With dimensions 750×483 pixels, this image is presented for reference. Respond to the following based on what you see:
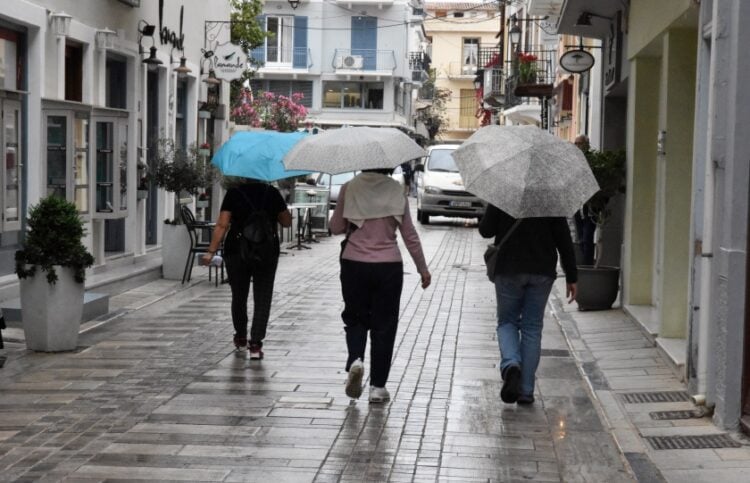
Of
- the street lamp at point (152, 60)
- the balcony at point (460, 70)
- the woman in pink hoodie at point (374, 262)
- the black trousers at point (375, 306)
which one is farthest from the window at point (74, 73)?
the balcony at point (460, 70)

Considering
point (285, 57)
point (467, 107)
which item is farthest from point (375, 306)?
point (467, 107)

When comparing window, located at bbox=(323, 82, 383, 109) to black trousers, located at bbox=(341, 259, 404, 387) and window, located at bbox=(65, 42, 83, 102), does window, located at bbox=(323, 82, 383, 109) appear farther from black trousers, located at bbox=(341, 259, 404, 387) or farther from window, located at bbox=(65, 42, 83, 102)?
black trousers, located at bbox=(341, 259, 404, 387)

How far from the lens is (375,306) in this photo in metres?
8.85

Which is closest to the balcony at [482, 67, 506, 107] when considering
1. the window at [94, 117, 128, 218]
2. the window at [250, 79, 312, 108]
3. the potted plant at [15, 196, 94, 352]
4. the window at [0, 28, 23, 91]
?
the window at [250, 79, 312, 108]

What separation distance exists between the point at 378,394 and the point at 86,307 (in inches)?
196

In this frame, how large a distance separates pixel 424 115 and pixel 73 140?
6434cm

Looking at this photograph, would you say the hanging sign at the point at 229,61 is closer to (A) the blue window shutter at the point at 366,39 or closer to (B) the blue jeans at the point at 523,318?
(B) the blue jeans at the point at 523,318

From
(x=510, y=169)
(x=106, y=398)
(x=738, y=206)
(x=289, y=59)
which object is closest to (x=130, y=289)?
(x=106, y=398)

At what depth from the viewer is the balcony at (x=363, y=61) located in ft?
198

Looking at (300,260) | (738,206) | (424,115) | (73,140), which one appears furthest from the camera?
(424,115)

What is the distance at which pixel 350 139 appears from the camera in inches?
358

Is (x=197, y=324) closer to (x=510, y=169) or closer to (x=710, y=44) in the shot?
(x=510, y=169)

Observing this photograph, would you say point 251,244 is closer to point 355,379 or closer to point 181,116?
point 355,379

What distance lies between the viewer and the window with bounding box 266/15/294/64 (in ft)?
198
